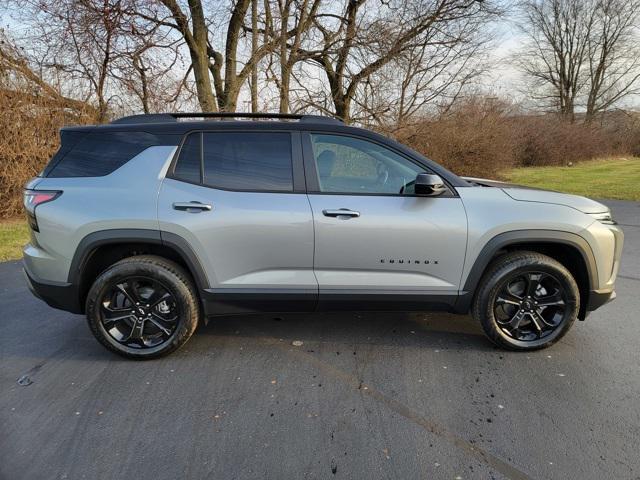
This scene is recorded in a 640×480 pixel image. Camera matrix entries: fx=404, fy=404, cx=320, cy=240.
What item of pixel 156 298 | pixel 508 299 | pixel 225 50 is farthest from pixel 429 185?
pixel 225 50

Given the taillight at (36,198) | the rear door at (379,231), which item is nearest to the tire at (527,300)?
Answer: the rear door at (379,231)

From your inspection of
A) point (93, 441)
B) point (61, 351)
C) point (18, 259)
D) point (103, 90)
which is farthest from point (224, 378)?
point (103, 90)

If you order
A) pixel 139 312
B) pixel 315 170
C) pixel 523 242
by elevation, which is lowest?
pixel 139 312

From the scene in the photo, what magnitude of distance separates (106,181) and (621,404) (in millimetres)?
3781

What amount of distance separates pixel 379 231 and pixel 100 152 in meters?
2.16

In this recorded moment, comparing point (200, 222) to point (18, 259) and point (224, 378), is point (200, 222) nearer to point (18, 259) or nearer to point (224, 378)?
point (224, 378)

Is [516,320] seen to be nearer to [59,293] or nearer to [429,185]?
[429,185]

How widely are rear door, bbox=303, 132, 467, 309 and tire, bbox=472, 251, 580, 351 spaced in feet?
0.96

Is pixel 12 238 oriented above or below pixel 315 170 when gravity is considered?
below

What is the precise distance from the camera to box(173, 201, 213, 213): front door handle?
2891 mm

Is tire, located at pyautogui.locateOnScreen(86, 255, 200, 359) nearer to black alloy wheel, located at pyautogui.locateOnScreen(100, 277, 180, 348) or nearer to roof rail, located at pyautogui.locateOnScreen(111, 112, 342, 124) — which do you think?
black alloy wheel, located at pyautogui.locateOnScreen(100, 277, 180, 348)

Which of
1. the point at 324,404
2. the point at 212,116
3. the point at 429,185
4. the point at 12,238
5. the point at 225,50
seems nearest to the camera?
the point at 324,404

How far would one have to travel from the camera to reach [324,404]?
101 inches

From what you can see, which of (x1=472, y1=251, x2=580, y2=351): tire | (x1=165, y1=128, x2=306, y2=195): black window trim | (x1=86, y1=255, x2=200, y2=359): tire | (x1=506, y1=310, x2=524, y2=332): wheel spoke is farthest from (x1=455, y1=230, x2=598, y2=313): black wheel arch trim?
(x1=86, y1=255, x2=200, y2=359): tire
